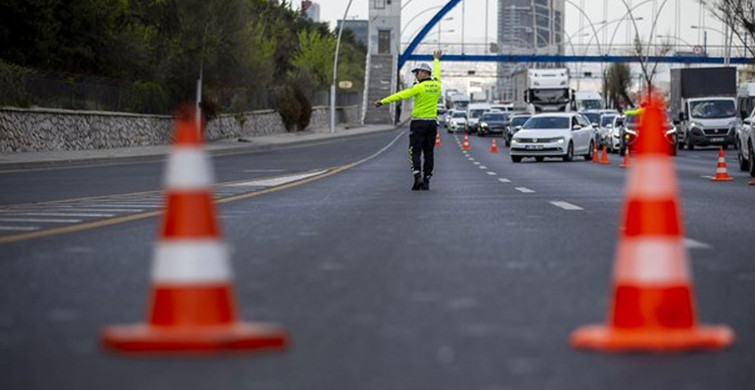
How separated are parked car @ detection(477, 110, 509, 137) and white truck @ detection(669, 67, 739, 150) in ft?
100

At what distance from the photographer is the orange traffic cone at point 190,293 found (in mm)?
5566

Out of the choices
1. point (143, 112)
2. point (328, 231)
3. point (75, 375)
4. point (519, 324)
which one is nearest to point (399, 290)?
point (519, 324)

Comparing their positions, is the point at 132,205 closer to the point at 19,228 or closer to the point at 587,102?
the point at 19,228

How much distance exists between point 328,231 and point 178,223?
6.36 meters

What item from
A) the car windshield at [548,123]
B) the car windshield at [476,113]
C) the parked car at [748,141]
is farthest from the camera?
the car windshield at [476,113]

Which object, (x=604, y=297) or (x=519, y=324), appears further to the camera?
(x=604, y=297)

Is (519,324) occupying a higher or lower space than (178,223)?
lower

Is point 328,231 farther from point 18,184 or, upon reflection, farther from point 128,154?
point 128,154

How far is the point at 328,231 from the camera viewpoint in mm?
12242

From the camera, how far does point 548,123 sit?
4309 cm

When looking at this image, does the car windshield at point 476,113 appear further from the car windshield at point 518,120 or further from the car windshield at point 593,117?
the car windshield at point 518,120

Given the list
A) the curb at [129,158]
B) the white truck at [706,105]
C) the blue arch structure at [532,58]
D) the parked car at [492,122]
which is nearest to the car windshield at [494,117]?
the parked car at [492,122]

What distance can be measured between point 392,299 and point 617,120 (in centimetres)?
4819

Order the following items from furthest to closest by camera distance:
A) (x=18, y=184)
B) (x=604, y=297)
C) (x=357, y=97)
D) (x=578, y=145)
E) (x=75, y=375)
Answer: (x=357, y=97) < (x=578, y=145) < (x=18, y=184) < (x=604, y=297) < (x=75, y=375)
